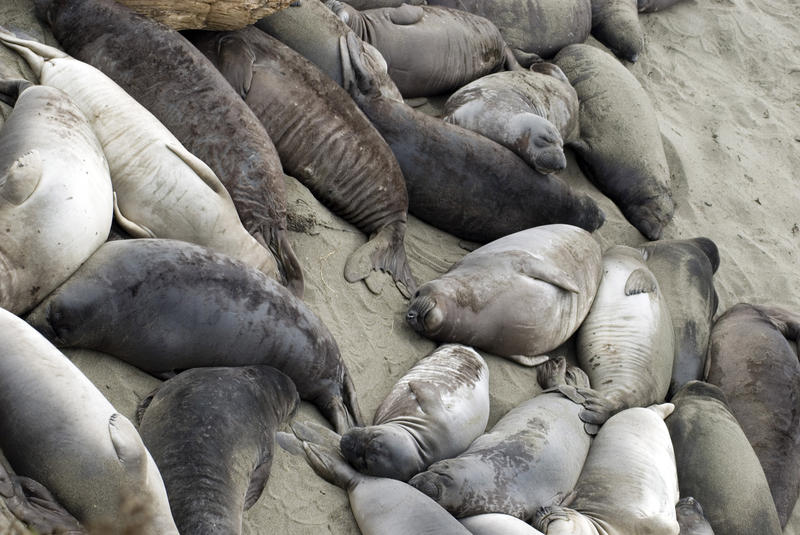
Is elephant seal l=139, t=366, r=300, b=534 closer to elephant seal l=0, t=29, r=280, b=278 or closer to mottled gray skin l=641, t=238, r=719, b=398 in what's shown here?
elephant seal l=0, t=29, r=280, b=278

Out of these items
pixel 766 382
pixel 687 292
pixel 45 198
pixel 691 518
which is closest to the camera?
pixel 45 198

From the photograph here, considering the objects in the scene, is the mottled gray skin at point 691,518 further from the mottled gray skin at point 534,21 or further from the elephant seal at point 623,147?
the mottled gray skin at point 534,21

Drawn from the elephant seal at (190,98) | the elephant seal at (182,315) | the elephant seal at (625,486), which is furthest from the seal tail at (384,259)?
the elephant seal at (625,486)

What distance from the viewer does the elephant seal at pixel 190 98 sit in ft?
16.7

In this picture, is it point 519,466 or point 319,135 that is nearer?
point 519,466

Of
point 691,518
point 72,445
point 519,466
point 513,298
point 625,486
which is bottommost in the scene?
point 691,518

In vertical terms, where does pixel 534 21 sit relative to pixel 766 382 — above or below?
above

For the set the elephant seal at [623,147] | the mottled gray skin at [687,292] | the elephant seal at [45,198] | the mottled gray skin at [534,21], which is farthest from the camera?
the mottled gray skin at [534,21]

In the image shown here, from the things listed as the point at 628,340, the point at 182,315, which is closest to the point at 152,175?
the point at 182,315

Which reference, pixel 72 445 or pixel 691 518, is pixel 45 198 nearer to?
pixel 72 445

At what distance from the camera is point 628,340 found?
19.0ft

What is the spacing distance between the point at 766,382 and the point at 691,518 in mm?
1569

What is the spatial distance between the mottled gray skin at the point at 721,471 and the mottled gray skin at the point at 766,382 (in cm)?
30

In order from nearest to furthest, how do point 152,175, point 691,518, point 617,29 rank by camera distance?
point 152,175 → point 691,518 → point 617,29
